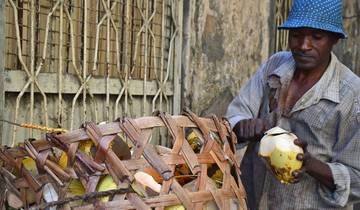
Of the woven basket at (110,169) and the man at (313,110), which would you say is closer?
the woven basket at (110,169)

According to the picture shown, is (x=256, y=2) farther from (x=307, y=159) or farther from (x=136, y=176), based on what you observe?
(x=136, y=176)

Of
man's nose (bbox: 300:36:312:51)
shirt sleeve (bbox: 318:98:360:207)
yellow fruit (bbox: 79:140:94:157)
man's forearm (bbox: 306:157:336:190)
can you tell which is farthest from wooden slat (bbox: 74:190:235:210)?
man's nose (bbox: 300:36:312:51)

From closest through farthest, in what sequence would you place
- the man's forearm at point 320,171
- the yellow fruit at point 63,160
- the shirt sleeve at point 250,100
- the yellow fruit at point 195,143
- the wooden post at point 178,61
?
the yellow fruit at point 63,160 < the yellow fruit at point 195,143 < the man's forearm at point 320,171 < the shirt sleeve at point 250,100 < the wooden post at point 178,61

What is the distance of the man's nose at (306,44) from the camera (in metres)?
2.43

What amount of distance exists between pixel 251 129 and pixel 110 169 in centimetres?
102

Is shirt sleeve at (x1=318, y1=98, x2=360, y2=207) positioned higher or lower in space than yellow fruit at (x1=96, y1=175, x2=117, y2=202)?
lower

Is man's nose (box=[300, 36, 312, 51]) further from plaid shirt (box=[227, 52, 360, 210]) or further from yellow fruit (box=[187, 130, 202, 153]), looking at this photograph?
yellow fruit (box=[187, 130, 202, 153])

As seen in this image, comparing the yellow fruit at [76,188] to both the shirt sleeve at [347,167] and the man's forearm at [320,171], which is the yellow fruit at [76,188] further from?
the shirt sleeve at [347,167]

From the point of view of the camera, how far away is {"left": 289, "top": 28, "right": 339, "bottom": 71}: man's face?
2.44 m

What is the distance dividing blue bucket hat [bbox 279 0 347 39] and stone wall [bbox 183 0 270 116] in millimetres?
1395

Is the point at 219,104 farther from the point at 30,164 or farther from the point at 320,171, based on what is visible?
the point at 30,164

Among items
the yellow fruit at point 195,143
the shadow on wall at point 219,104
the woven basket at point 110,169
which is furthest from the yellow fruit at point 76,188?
the shadow on wall at point 219,104

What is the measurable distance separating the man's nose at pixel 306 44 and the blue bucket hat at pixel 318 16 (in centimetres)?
7

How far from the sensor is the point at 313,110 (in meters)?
2.49
